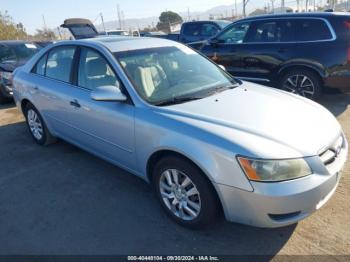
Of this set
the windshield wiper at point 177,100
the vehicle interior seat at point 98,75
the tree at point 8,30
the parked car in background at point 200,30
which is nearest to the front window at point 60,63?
the vehicle interior seat at point 98,75

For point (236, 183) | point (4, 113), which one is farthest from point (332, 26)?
point (4, 113)

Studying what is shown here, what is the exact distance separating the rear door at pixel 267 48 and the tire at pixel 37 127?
402 cm

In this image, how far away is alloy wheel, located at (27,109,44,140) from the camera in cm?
505

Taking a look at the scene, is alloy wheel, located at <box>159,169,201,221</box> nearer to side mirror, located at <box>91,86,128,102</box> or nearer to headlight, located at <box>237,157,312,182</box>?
headlight, located at <box>237,157,312,182</box>

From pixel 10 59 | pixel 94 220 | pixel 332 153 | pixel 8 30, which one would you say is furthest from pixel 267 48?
pixel 8 30

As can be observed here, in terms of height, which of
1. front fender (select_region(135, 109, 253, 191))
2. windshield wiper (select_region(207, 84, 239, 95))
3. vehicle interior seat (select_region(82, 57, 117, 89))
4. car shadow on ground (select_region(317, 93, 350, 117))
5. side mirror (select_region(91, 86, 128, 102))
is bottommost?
car shadow on ground (select_region(317, 93, 350, 117))

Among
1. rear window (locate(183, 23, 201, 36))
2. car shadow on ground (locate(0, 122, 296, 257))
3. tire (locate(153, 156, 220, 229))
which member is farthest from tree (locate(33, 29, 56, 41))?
tire (locate(153, 156, 220, 229))

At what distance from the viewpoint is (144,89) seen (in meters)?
3.27

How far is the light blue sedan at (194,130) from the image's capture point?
2445 mm

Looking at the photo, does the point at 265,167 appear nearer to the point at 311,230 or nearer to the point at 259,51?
the point at 311,230

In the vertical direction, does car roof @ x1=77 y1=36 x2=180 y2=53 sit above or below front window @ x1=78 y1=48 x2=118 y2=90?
above

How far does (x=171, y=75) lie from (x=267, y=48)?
3632mm

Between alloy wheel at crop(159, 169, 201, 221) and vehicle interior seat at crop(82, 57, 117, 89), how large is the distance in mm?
1171

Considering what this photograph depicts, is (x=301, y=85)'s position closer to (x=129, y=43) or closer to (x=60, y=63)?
(x=129, y=43)
